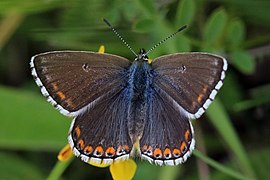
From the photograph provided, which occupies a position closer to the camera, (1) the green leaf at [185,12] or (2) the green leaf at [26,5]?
(1) the green leaf at [185,12]

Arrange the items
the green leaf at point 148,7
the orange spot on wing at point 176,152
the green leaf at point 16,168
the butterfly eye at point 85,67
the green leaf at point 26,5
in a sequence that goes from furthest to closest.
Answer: the green leaf at point 16,168 < the green leaf at point 26,5 < the green leaf at point 148,7 < the butterfly eye at point 85,67 < the orange spot on wing at point 176,152

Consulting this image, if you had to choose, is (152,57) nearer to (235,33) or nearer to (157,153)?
(235,33)

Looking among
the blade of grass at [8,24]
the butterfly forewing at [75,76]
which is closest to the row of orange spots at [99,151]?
the butterfly forewing at [75,76]

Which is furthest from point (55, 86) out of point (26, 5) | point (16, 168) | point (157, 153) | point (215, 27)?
point (16, 168)

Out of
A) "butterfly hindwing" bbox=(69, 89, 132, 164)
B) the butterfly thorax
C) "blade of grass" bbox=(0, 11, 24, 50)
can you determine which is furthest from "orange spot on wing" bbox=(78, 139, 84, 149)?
"blade of grass" bbox=(0, 11, 24, 50)

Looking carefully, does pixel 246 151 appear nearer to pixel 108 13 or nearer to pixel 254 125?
pixel 254 125

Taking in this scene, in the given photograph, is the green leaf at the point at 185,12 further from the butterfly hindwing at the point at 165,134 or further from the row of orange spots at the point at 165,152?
the row of orange spots at the point at 165,152

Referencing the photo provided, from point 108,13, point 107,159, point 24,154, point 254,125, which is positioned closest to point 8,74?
point 24,154
